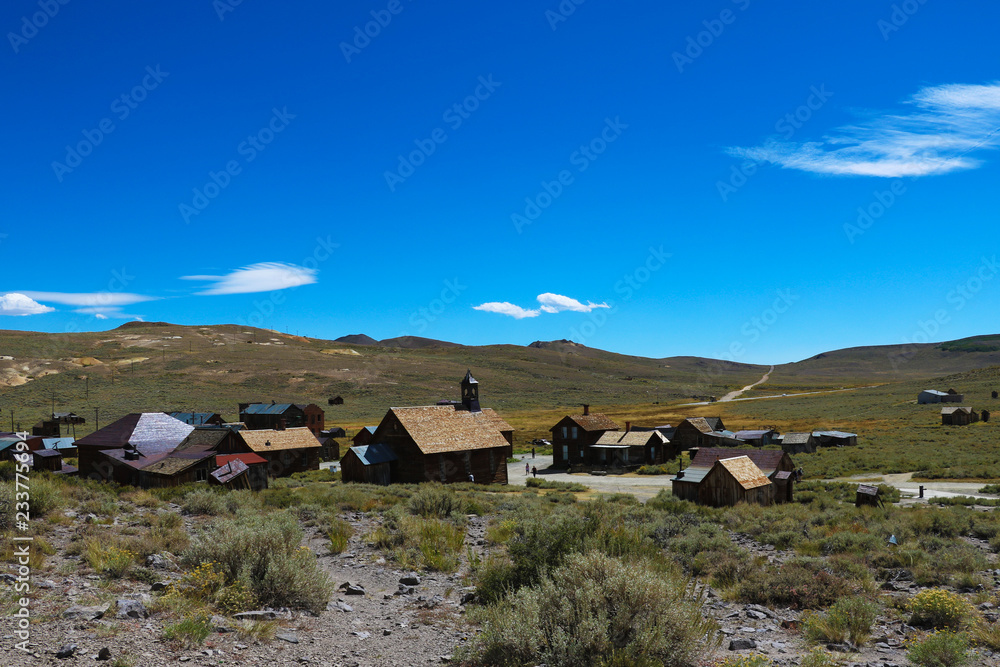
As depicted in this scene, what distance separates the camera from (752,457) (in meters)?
27.8

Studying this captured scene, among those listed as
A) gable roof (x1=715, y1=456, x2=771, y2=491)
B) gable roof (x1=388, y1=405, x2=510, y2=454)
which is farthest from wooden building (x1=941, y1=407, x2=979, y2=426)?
gable roof (x1=388, y1=405, x2=510, y2=454)

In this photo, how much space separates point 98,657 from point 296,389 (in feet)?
396

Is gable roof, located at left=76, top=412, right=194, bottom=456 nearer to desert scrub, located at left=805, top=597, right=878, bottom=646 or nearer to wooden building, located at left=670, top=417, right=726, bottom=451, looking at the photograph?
desert scrub, located at left=805, top=597, right=878, bottom=646

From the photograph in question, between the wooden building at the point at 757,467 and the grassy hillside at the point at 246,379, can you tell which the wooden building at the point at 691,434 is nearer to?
the wooden building at the point at 757,467

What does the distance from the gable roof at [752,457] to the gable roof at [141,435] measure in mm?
27666

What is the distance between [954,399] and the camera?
96938 millimetres

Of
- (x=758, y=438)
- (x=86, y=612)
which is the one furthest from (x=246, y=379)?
(x=86, y=612)

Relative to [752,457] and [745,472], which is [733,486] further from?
[752,457]

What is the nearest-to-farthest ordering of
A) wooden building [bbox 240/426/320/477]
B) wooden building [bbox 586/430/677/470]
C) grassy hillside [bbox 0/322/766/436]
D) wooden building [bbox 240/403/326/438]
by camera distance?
wooden building [bbox 240/426/320/477]
wooden building [bbox 586/430/677/470]
wooden building [bbox 240/403/326/438]
grassy hillside [bbox 0/322/766/436]

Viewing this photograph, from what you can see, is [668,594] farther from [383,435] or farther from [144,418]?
[144,418]

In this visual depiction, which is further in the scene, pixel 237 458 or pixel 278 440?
pixel 278 440

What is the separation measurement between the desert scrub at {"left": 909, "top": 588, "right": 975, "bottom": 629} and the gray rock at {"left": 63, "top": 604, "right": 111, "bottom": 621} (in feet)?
40.9

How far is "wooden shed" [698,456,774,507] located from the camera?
25.1 m

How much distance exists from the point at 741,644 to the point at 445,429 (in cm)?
2983
